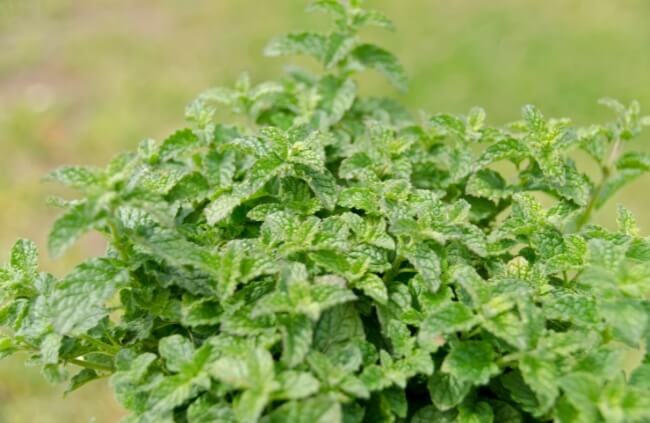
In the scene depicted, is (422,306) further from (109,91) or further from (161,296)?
(109,91)

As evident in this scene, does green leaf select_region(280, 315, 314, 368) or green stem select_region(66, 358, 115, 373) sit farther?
green stem select_region(66, 358, 115, 373)

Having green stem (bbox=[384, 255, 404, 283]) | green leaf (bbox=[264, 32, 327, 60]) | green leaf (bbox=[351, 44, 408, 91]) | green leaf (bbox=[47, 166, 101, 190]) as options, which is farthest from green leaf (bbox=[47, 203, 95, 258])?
green leaf (bbox=[351, 44, 408, 91])

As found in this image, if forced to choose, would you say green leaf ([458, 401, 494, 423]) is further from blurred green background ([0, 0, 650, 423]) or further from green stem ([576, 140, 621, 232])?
blurred green background ([0, 0, 650, 423])

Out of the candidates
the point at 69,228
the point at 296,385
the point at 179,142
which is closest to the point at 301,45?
the point at 179,142

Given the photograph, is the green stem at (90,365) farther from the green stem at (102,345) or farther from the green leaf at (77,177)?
the green leaf at (77,177)

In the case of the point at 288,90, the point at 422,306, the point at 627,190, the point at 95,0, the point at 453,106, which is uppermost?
the point at 95,0

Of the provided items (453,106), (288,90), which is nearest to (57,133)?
(453,106)

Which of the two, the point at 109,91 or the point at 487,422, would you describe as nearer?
the point at 487,422

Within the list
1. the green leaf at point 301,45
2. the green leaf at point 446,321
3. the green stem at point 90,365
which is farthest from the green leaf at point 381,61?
the green stem at point 90,365
